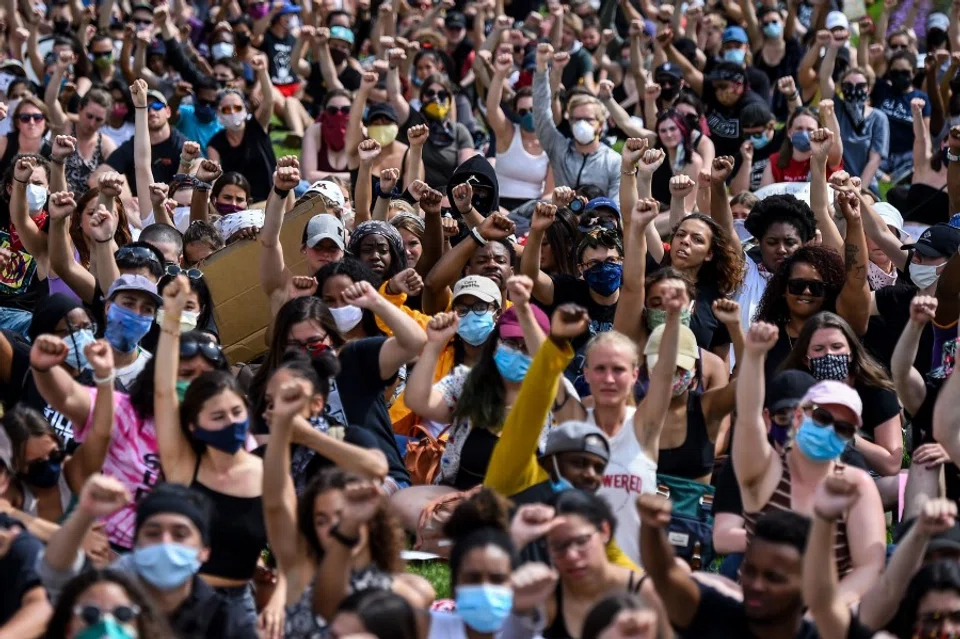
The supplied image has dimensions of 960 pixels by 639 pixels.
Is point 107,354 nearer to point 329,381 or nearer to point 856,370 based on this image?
point 329,381

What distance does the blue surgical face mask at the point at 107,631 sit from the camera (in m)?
5.38

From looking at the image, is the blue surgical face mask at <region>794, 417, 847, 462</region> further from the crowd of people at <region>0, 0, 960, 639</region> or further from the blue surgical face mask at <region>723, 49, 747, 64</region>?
the blue surgical face mask at <region>723, 49, 747, 64</region>

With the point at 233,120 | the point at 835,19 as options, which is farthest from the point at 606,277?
the point at 835,19

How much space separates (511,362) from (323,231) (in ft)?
7.04

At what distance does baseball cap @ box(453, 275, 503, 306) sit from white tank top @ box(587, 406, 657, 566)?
1.63 m

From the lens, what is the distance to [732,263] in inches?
369

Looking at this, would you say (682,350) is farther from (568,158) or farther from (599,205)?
(568,158)

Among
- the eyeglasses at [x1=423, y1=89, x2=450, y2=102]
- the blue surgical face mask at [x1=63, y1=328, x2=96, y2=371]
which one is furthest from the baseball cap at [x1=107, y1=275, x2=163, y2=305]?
the eyeglasses at [x1=423, y1=89, x2=450, y2=102]

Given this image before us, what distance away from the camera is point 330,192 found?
10.8 metres

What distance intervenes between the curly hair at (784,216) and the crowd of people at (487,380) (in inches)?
0.6

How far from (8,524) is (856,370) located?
367cm

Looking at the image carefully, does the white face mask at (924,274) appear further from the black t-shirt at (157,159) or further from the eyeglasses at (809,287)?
the black t-shirt at (157,159)

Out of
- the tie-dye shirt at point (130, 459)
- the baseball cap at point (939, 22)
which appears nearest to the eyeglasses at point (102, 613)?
the tie-dye shirt at point (130, 459)

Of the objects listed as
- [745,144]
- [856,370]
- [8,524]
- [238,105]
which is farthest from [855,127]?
[8,524]
